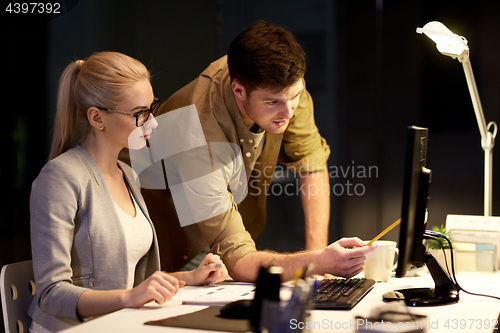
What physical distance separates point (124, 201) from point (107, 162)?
0.46ft

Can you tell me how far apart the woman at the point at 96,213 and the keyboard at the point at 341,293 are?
0.35 m

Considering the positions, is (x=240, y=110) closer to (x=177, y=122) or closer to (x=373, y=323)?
(x=177, y=122)

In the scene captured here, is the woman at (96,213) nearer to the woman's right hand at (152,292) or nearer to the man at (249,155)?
the woman's right hand at (152,292)

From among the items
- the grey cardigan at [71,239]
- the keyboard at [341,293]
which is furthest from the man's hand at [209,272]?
the keyboard at [341,293]

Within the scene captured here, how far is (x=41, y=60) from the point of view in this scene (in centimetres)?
221

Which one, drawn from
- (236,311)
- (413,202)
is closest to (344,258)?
(413,202)

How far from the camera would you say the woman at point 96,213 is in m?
1.15

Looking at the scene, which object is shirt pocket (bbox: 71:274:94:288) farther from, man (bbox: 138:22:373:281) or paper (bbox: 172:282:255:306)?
man (bbox: 138:22:373:281)

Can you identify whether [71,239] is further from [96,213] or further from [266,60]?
[266,60]

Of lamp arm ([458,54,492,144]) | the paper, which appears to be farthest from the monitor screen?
lamp arm ([458,54,492,144])

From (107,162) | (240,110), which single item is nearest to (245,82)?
(240,110)

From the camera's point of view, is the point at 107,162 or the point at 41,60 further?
the point at 41,60

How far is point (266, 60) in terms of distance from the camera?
66.1 inches

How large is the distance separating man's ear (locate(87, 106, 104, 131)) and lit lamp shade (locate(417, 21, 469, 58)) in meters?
1.17
